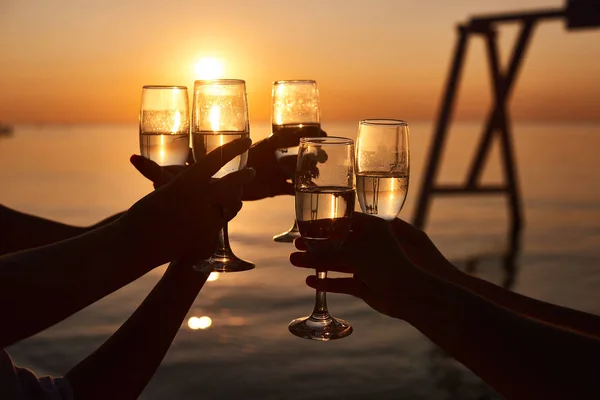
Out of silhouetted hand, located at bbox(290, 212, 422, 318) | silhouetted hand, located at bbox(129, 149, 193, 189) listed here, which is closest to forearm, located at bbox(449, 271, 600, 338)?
silhouetted hand, located at bbox(290, 212, 422, 318)

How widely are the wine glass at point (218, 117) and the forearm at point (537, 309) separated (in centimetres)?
83

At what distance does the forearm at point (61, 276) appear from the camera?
58.4 inches

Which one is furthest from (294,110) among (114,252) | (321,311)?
(114,252)

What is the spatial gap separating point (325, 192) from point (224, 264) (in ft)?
2.26

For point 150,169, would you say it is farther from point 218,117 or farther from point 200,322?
point 200,322

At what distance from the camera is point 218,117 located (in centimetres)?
241

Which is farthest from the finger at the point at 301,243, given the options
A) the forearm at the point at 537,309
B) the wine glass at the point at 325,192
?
the forearm at the point at 537,309

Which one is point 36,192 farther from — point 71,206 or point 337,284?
point 337,284

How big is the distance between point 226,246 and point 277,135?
21.7 inches

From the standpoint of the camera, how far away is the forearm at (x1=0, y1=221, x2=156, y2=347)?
4.86ft

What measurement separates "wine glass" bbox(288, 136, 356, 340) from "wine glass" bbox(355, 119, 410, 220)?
0.24m

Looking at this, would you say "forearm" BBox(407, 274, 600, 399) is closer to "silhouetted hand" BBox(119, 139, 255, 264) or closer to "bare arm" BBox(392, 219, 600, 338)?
"bare arm" BBox(392, 219, 600, 338)

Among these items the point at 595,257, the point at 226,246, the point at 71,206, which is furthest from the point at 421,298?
the point at 71,206

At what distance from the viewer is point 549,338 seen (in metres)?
1.48
